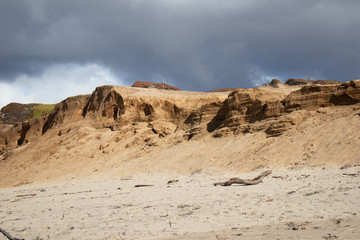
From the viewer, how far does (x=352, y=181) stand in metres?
7.26

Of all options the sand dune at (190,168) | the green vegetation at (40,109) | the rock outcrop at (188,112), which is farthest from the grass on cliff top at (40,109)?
the sand dune at (190,168)

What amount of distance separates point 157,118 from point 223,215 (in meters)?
19.6

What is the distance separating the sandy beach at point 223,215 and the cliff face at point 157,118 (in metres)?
6.66

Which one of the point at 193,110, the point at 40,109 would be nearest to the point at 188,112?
the point at 193,110

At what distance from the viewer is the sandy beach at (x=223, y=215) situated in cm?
461

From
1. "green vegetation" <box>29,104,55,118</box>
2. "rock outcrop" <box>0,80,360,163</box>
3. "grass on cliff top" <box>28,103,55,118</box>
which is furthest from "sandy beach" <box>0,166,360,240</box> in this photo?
"green vegetation" <box>29,104,55,118</box>

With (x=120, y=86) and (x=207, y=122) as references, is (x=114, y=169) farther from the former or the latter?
(x=120, y=86)

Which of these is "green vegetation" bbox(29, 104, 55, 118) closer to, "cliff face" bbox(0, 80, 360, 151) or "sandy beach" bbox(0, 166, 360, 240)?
"cliff face" bbox(0, 80, 360, 151)

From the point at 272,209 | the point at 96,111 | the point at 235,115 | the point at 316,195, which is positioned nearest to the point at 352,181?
the point at 316,195

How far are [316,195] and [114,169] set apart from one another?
13687 millimetres

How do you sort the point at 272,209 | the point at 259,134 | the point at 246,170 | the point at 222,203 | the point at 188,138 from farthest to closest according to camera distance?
the point at 188,138, the point at 259,134, the point at 246,170, the point at 222,203, the point at 272,209

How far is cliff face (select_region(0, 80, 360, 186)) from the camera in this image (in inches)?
603

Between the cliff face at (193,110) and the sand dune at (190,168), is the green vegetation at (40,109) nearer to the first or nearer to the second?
the cliff face at (193,110)

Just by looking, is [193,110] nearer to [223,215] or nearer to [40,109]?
[223,215]
